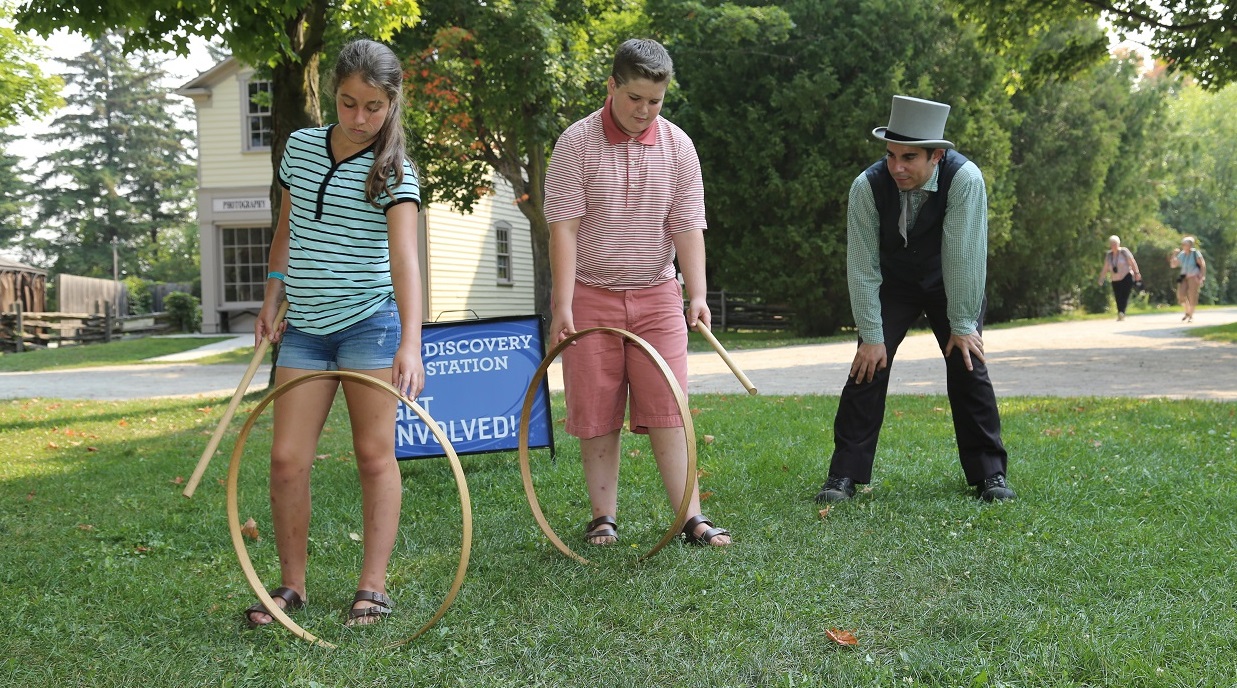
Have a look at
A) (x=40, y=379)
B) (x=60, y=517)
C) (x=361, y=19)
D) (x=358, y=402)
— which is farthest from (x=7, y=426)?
(x=358, y=402)

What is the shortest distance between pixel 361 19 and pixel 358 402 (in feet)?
31.1

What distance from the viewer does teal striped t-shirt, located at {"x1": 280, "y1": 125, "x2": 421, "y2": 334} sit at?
3367 mm

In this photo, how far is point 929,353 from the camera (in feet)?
51.1

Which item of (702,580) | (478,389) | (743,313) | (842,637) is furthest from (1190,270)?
(842,637)

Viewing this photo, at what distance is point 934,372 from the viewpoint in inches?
492

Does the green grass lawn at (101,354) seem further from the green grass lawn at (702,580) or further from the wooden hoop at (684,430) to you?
the wooden hoop at (684,430)

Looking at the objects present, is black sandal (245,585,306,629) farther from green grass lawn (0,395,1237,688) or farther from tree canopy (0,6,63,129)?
tree canopy (0,6,63,129)

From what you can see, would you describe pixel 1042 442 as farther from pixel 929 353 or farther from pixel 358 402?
pixel 929 353

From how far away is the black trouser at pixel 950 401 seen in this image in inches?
198

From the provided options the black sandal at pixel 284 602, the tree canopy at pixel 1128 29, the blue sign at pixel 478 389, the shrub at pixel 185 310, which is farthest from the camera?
the shrub at pixel 185 310

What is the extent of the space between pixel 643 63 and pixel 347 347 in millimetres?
1560

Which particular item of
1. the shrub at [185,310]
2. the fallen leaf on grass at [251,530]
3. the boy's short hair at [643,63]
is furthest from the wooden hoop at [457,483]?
the shrub at [185,310]

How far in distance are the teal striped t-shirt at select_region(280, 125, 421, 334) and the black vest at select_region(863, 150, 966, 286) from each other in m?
2.51

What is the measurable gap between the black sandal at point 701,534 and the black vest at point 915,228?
1.66 m
